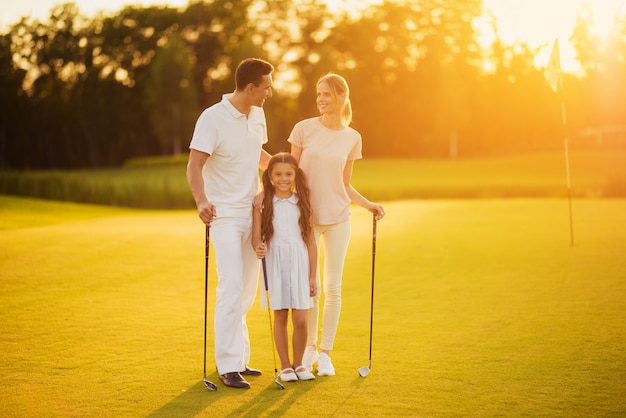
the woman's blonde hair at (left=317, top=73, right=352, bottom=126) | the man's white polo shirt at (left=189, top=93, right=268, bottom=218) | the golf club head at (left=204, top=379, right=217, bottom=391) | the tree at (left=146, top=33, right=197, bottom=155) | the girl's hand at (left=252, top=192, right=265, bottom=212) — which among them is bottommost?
the golf club head at (left=204, top=379, right=217, bottom=391)

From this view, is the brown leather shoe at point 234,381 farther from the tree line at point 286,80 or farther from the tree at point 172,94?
the tree at point 172,94

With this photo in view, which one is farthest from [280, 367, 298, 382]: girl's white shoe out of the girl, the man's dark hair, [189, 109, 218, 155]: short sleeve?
the man's dark hair

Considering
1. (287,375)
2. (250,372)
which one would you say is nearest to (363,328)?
(250,372)

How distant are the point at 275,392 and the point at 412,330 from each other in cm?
223

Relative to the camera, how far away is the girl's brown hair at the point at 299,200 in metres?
5.30

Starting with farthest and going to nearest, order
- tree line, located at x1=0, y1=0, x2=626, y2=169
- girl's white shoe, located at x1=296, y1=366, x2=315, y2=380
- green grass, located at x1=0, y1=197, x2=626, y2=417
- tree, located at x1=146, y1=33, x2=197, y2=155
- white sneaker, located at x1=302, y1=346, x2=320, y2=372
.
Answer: tree line, located at x1=0, y1=0, x2=626, y2=169
tree, located at x1=146, y1=33, x2=197, y2=155
white sneaker, located at x1=302, y1=346, x2=320, y2=372
girl's white shoe, located at x1=296, y1=366, x2=315, y2=380
green grass, located at x1=0, y1=197, x2=626, y2=417

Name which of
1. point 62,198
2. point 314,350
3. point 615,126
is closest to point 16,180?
point 62,198

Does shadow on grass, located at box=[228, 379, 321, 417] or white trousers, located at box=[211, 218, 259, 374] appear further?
white trousers, located at box=[211, 218, 259, 374]

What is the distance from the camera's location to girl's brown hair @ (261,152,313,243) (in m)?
5.30

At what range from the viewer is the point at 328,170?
555 centimetres

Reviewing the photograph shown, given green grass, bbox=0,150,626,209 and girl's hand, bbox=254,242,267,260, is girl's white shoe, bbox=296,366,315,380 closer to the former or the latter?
girl's hand, bbox=254,242,267,260

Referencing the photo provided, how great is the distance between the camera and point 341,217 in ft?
18.3

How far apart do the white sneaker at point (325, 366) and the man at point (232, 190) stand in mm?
538

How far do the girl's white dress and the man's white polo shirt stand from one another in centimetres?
22
